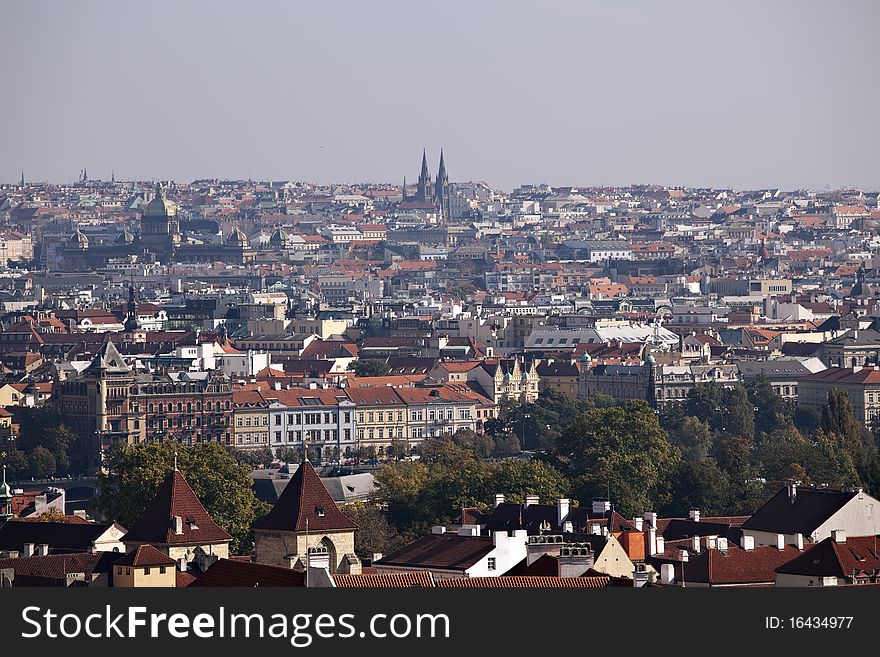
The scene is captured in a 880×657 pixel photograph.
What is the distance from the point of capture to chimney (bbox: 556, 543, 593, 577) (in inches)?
1273

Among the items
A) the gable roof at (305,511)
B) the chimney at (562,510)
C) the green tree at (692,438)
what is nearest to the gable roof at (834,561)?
the gable roof at (305,511)

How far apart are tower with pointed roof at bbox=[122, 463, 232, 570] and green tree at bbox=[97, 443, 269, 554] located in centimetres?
529

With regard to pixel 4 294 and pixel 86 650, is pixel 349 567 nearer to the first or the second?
pixel 86 650

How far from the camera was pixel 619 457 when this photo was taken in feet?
187

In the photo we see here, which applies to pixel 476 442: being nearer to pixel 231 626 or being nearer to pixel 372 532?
pixel 372 532

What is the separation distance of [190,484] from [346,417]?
38.7 m

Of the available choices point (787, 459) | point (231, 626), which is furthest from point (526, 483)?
point (231, 626)

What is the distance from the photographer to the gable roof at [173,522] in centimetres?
4122

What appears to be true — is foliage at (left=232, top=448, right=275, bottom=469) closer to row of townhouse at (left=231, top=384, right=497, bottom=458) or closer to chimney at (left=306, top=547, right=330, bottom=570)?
row of townhouse at (left=231, top=384, right=497, bottom=458)

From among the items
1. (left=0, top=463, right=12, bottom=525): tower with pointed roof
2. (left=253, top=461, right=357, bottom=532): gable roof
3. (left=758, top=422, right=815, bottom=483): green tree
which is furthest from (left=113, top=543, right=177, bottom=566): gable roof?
(left=758, top=422, right=815, bottom=483): green tree

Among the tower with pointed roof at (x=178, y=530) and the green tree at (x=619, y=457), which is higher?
the tower with pointed roof at (x=178, y=530)

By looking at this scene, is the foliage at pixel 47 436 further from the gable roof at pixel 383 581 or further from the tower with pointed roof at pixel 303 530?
the gable roof at pixel 383 581

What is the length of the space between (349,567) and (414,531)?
11178 mm

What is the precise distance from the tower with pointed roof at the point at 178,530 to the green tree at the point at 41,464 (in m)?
32.0
